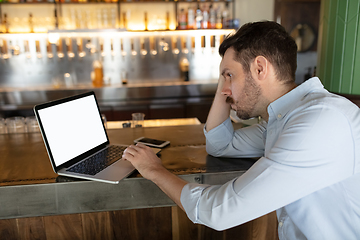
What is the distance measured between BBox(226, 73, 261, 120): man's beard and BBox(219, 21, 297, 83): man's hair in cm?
4

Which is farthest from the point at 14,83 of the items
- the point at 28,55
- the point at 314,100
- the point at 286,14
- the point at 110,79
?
the point at 314,100

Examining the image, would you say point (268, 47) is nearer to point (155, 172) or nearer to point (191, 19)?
point (155, 172)

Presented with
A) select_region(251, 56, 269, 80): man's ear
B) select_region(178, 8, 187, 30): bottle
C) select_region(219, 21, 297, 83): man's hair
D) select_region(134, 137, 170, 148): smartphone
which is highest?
select_region(178, 8, 187, 30): bottle

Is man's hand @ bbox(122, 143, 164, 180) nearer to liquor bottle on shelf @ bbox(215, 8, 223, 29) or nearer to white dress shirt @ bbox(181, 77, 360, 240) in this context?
white dress shirt @ bbox(181, 77, 360, 240)

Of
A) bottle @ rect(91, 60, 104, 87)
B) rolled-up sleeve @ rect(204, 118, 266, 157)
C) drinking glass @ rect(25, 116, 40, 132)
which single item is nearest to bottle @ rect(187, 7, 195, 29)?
bottle @ rect(91, 60, 104, 87)

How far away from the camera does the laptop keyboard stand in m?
1.10

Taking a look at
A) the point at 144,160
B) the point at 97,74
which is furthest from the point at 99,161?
the point at 97,74

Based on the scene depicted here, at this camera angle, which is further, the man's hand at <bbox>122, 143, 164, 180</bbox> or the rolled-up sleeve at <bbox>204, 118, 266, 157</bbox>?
the rolled-up sleeve at <bbox>204, 118, 266, 157</bbox>

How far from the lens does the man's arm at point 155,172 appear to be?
944 mm

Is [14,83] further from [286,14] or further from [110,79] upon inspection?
[286,14]

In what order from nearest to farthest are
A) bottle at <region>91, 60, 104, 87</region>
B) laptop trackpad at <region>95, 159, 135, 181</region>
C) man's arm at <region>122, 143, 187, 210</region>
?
man's arm at <region>122, 143, 187, 210</region> → laptop trackpad at <region>95, 159, 135, 181</region> → bottle at <region>91, 60, 104, 87</region>

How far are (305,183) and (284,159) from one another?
0.26 feet

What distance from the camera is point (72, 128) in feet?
4.03

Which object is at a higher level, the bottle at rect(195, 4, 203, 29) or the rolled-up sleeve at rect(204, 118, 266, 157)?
the bottle at rect(195, 4, 203, 29)
